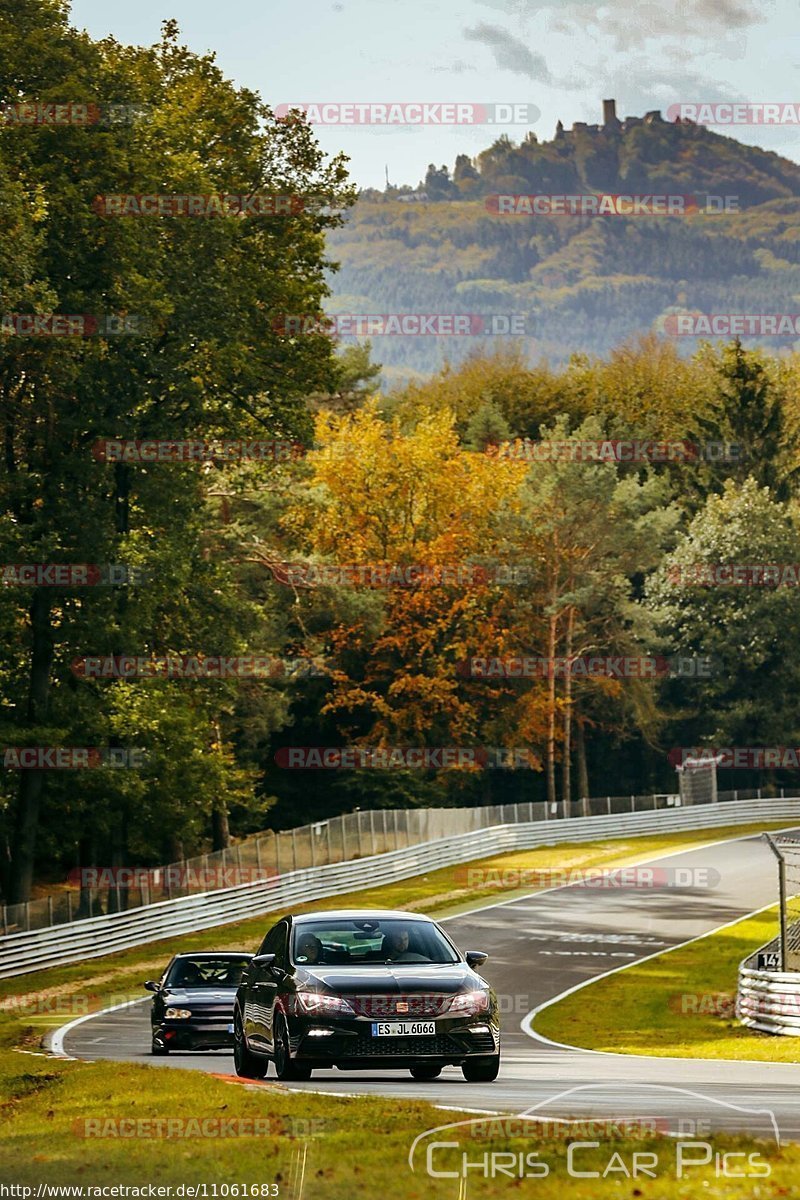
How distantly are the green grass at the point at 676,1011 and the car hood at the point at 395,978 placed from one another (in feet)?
29.5

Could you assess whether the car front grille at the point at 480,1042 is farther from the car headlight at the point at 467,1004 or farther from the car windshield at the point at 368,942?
the car windshield at the point at 368,942

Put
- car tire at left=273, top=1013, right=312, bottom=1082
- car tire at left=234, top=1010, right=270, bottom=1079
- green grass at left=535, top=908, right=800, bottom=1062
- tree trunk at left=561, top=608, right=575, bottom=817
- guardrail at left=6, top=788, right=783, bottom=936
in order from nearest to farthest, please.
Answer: car tire at left=273, top=1013, right=312, bottom=1082 < car tire at left=234, top=1010, right=270, bottom=1079 < green grass at left=535, top=908, right=800, bottom=1062 < guardrail at left=6, top=788, right=783, bottom=936 < tree trunk at left=561, top=608, right=575, bottom=817

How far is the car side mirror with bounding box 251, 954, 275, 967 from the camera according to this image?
1575 centimetres

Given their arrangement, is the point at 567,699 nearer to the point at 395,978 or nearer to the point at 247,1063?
the point at 247,1063

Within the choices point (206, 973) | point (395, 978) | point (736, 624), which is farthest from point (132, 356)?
point (736, 624)

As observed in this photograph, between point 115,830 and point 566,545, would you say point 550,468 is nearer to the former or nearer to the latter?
point 566,545

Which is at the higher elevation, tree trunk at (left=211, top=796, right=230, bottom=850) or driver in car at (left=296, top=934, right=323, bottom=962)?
driver in car at (left=296, top=934, right=323, bottom=962)

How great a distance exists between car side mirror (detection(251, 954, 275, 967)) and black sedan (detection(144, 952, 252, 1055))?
6.32 meters

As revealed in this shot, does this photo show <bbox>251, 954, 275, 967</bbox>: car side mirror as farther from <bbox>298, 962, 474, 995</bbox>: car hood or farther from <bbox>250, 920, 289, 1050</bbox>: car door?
<bbox>298, 962, 474, 995</bbox>: car hood

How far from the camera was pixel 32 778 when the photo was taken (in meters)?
42.7

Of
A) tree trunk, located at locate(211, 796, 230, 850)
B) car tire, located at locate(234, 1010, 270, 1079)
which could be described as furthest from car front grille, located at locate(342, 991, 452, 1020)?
tree trunk, located at locate(211, 796, 230, 850)

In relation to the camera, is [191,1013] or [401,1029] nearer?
[401,1029]

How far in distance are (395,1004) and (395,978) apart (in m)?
0.30

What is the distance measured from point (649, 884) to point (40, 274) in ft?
86.1
